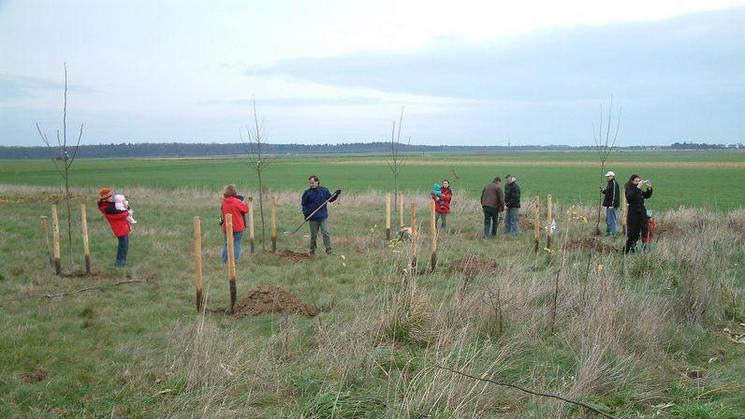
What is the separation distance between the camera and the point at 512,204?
15.0 metres

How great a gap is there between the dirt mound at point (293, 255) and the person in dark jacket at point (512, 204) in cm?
546

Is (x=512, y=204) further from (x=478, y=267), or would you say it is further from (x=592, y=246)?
(x=478, y=267)

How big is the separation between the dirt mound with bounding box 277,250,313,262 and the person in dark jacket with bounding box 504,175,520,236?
5455mm

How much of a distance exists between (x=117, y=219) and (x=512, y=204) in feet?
29.5

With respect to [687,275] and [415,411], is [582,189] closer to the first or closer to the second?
[687,275]

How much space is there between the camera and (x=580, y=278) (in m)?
6.94

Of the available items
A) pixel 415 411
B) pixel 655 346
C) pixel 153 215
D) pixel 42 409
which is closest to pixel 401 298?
pixel 415 411

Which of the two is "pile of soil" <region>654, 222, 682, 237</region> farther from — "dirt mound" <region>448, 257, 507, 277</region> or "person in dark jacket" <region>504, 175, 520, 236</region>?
"dirt mound" <region>448, 257, 507, 277</region>

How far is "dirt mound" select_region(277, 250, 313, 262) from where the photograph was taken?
37.9 feet

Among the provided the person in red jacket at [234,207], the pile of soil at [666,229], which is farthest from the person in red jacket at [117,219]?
the pile of soil at [666,229]

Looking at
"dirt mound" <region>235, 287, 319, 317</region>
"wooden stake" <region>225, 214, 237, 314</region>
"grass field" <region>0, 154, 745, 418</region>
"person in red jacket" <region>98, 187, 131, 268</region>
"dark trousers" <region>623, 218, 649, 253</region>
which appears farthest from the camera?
"dark trousers" <region>623, 218, 649, 253</region>

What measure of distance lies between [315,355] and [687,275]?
15.6 ft

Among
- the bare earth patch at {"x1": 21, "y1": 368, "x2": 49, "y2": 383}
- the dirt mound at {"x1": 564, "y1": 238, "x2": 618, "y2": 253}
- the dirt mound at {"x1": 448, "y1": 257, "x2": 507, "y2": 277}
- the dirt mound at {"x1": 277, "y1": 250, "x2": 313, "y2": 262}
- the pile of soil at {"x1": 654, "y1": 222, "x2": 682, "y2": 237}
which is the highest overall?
the dirt mound at {"x1": 448, "y1": 257, "x2": 507, "y2": 277}

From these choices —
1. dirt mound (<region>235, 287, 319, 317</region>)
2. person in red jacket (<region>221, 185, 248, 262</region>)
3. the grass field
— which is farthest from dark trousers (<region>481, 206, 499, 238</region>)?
dirt mound (<region>235, 287, 319, 317</region>)
